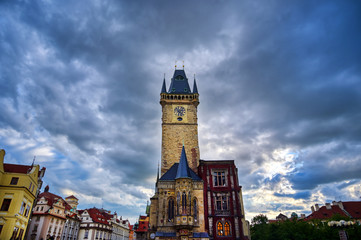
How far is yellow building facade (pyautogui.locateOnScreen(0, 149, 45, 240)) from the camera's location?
29.8 metres

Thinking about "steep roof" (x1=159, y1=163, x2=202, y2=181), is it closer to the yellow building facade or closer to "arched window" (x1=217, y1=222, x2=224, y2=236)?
"arched window" (x1=217, y1=222, x2=224, y2=236)

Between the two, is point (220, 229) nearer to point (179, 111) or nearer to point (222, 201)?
point (222, 201)

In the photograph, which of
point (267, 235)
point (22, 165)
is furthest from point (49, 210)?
point (267, 235)

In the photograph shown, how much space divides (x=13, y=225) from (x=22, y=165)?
10.5 m

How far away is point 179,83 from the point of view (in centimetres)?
5809

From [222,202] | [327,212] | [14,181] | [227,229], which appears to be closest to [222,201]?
[222,202]

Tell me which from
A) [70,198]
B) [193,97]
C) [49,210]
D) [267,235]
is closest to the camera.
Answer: [267,235]

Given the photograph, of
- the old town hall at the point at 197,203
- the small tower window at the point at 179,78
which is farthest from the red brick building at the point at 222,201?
the small tower window at the point at 179,78

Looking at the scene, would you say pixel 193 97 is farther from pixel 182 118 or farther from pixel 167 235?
pixel 167 235

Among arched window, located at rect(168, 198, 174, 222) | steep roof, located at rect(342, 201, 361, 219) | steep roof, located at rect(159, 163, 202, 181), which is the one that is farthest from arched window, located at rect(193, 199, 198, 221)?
steep roof, located at rect(342, 201, 361, 219)

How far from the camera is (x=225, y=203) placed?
130ft

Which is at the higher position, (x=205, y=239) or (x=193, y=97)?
(x=193, y=97)

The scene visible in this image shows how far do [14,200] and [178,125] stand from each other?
1216 inches

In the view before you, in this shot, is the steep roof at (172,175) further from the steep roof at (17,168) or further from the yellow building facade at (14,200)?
the steep roof at (17,168)
